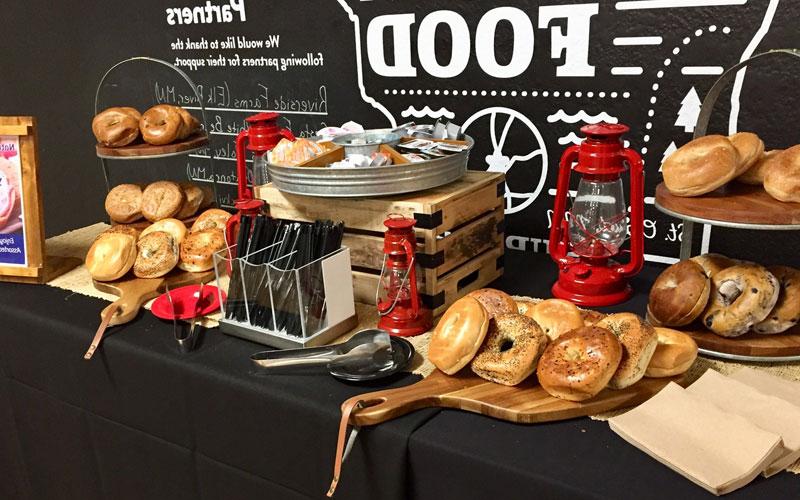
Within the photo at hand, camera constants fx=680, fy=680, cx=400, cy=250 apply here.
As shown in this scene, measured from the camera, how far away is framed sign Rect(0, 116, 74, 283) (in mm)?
1636

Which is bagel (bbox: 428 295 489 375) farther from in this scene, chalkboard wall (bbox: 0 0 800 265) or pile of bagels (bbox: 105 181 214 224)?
pile of bagels (bbox: 105 181 214 224)

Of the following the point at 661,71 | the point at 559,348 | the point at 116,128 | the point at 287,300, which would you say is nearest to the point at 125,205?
the point at 116,128

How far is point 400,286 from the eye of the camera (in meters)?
1.30

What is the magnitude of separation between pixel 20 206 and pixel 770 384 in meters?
1.65

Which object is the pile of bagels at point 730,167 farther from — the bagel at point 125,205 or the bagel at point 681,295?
the bagel at point 125,205

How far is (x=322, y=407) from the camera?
1.09m

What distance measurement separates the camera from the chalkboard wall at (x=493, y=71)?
4.89 ft

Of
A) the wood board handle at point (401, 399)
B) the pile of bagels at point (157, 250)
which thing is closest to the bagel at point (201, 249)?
the pile of bagels at point (157, 250)

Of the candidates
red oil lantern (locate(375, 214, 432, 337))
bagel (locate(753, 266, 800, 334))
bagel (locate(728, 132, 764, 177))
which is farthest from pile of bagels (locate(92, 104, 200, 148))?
bagel (locate(753, 266, 800, 334))

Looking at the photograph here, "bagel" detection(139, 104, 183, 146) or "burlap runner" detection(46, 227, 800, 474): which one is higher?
"bagel" detection(139, 104, 183, 146)

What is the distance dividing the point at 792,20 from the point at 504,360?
3.14 ft

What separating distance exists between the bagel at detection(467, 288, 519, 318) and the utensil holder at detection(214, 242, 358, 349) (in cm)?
27

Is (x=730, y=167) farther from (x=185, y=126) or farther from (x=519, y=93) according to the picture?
(x=185, y=126)

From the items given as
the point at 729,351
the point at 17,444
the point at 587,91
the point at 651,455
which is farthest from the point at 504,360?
the point at 17,444
